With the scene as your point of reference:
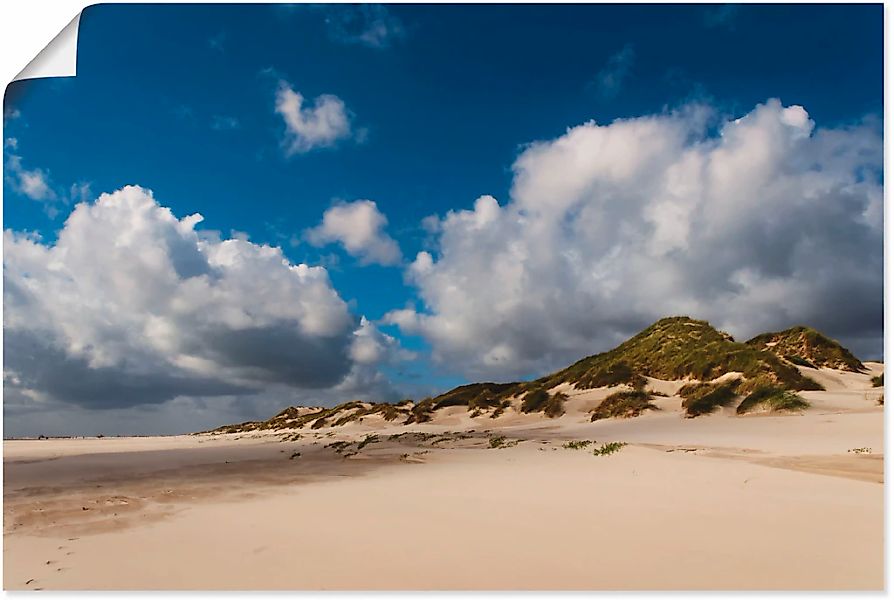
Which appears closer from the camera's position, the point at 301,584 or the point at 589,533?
the point at 301,584

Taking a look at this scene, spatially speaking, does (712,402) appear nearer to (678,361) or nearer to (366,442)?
(678,361)

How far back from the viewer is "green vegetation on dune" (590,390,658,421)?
868 inches

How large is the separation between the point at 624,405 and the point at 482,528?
782 inches

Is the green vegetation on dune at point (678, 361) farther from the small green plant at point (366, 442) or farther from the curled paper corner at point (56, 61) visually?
the curled paper corner at point (56, 61)

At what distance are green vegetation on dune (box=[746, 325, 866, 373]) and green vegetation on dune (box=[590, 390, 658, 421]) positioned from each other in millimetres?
10082

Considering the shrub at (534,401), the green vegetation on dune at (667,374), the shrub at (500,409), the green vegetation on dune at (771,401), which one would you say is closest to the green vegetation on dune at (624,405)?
the green vegetation on dune at (667,374)

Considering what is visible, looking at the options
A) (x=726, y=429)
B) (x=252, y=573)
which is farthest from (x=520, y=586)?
(x=726, y=429)

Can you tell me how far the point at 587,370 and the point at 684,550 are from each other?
31387 millimetres

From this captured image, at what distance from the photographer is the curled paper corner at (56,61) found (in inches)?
206

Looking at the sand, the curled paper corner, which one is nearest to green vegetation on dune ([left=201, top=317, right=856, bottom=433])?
the sand

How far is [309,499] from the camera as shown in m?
6.43

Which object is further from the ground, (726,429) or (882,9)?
(882,9)

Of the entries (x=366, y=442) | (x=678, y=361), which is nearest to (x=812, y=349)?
(x=678, y=361)

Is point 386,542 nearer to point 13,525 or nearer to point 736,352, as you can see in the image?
point 13,525
